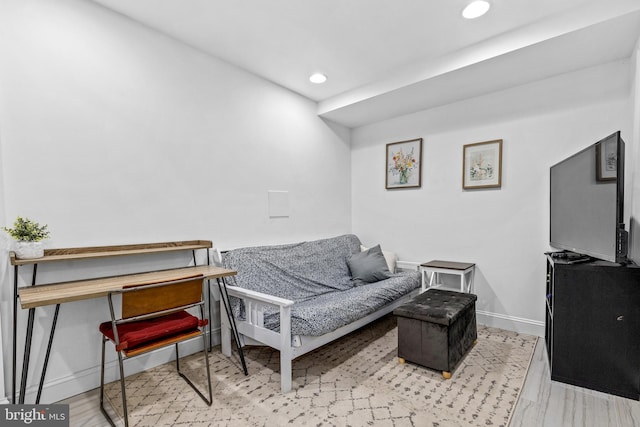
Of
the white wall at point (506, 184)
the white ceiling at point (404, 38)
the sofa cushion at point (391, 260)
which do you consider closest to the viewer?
the white ceiling at point (404, 38)

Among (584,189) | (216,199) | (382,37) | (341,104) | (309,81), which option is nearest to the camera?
(584,189)

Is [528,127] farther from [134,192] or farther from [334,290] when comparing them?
[134,192]

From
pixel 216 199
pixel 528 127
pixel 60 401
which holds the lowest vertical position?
pixel 60 401

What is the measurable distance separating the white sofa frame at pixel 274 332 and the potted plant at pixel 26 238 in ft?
3.83

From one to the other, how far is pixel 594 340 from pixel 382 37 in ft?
8.39

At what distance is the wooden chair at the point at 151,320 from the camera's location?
1574mm

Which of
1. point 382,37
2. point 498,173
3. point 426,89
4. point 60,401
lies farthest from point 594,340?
point 60,401

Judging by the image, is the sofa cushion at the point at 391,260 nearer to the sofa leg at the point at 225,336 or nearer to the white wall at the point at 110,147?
the white wall at the point at 110,147

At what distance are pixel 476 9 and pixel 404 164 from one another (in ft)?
5.94

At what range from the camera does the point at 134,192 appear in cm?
224

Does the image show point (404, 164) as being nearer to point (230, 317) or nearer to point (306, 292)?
point (306, 292)

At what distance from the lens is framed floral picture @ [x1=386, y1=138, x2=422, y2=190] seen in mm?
3604

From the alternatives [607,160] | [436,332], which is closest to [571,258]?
[607,160]

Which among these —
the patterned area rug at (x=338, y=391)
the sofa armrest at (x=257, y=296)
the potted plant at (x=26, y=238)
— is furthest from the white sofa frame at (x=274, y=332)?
the potted plant at (x=26, y=238)
